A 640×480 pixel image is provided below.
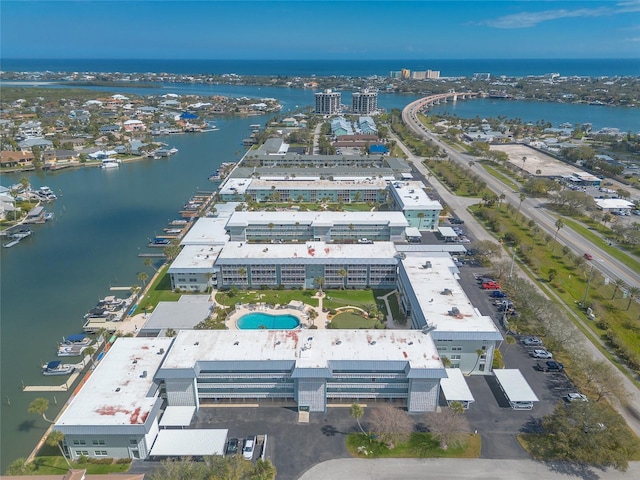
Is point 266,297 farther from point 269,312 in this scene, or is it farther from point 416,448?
point 416,448

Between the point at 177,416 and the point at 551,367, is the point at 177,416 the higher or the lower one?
the higher one

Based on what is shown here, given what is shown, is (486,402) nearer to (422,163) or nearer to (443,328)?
(443,328)

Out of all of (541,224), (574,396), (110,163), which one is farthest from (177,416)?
(110,163)

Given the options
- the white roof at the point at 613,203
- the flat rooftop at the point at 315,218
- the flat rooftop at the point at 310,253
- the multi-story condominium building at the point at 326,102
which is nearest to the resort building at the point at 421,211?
the flat rooftop at the point at 315,218

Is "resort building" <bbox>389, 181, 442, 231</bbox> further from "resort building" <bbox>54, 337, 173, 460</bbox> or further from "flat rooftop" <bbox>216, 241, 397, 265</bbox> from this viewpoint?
"resort building" <bbox>54, 337, 173, 460</bbox>

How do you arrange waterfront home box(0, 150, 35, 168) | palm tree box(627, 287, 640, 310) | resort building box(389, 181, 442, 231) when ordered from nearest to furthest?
palm tree box(627, 287, 640, 310) → resort building box(389, 181, 442, 231) → waterfront home box(0, 150, 35, 168)

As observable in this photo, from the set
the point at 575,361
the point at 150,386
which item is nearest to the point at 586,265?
the point at 575,361

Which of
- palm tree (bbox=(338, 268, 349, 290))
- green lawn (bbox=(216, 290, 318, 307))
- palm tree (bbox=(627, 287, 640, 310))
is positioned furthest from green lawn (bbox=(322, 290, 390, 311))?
palm tree (bbox=(627, 287, 640, 310))
